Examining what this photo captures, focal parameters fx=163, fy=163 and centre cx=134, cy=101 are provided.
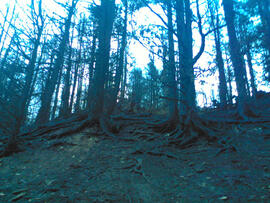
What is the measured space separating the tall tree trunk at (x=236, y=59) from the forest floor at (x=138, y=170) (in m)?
1.56

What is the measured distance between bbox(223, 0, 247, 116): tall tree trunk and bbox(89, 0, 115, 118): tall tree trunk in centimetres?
461

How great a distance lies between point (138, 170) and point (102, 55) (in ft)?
14.7

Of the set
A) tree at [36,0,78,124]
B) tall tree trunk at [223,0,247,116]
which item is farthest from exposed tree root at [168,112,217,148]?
tree at [36,0,78,124]

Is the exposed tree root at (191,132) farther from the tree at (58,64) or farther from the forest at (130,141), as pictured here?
the tree at (58,64)

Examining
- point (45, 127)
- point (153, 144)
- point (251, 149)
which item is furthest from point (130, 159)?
point (45, 127)

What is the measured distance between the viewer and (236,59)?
264 inches

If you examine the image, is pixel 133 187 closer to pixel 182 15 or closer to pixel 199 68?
pixel 199 68

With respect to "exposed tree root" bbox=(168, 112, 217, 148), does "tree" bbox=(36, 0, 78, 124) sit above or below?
above

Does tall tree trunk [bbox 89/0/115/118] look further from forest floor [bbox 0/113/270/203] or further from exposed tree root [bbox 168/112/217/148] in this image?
exposed tree root [bbox 168/112/217/148]

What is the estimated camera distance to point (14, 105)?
466cm

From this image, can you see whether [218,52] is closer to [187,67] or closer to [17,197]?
[187,67]

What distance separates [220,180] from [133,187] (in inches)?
59.6

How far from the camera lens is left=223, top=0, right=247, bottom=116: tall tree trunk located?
6.35 metres

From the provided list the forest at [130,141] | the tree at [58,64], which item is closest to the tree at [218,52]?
the forest at [130,141]
